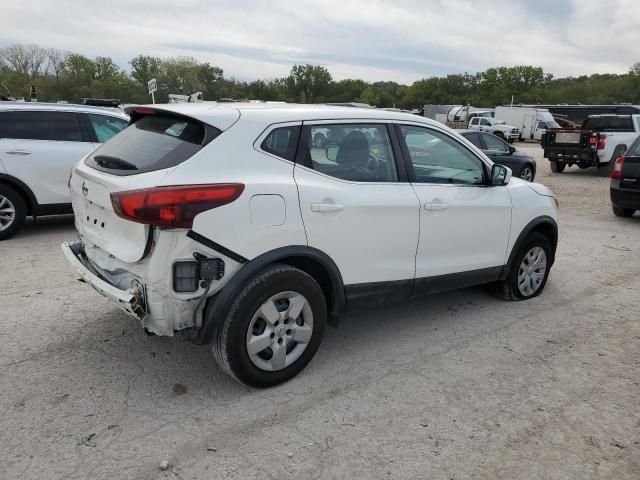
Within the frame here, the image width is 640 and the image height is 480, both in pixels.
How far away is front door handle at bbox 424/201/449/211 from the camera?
384cm

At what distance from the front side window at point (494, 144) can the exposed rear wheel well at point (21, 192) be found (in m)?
9.97

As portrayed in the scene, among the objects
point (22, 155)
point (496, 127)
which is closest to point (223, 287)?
point (22, 155)

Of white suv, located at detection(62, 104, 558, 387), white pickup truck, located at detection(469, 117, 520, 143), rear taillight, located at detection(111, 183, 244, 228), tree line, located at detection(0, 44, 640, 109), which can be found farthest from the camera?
tree line, located at detection(0, 44, 640, 109)

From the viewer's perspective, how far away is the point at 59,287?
199 inches

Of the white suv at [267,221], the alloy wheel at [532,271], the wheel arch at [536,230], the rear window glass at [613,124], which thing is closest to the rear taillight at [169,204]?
the white suv at [267,221]

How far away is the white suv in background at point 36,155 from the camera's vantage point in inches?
267

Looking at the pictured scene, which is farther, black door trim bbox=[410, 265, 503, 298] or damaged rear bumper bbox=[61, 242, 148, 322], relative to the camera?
black door trim bbox=[410, 265, 503, 298]

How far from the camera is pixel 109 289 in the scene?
3.12 meters

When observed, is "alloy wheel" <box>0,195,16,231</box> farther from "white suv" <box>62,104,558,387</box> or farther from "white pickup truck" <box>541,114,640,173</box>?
"white pickup truck" <box>541,114,640,173</box>

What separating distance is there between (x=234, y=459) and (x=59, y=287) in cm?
327

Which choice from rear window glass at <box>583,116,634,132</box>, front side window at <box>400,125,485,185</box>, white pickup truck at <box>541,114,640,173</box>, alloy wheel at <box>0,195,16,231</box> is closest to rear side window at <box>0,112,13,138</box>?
alloy wheel at <box>0,195,16,231</box>

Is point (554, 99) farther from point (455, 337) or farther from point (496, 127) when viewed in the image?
point (455, 337)

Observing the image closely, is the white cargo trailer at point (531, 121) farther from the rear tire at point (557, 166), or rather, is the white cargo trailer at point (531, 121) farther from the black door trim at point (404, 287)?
the black door trim at point (404, 287)

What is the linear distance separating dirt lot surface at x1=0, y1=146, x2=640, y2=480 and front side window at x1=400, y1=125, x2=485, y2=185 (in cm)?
126
